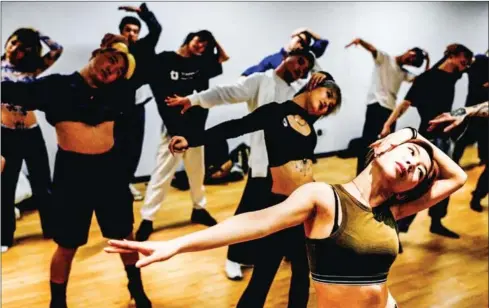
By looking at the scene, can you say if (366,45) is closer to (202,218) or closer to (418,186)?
(202,218)

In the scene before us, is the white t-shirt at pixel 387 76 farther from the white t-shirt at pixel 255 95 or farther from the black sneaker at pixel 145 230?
the black sneaker at pixel 145 230

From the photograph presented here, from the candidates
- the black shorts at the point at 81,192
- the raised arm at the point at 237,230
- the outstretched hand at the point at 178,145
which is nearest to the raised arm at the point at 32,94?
the black shorts at the point at 81,192

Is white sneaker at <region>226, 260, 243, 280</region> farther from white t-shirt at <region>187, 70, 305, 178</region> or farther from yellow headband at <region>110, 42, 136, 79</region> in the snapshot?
yellow headband at <region>110, 42, 136, 79</region>

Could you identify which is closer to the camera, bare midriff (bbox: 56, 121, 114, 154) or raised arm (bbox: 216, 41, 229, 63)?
bare midriff (bbox: 56, 121, 114, 154)

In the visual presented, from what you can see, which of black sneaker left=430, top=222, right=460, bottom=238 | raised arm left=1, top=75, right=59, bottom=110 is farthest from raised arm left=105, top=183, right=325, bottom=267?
black sneaker left=430, top=222, right=460, bottom=238

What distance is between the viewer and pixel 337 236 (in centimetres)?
125

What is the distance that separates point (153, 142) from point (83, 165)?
152cm

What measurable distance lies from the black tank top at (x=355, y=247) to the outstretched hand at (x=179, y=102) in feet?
3.25

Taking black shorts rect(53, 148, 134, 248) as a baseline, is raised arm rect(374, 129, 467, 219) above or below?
above

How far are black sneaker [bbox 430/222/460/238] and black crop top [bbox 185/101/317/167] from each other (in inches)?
63.3

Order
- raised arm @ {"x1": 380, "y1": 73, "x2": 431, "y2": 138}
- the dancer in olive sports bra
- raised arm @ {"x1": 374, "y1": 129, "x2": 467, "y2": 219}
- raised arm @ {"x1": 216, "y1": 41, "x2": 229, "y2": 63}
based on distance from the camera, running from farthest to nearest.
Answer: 1. raised arm @ {"x1": 216, "y1": 41, "x2": 229, "y2": 63}
2. raised arm @ {"x1": 380, "y1": 73, "x2": 431, "y2": 138}
3. raised arm @ {"x1": 374, "y1": 129, "x2": 467, "y2": 219}
4. the dancer in olive sports bra

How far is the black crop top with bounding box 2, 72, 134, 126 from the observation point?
181 cm

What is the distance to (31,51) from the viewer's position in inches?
91.7

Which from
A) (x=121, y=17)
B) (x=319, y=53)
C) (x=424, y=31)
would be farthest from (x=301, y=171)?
(x=424, y=31)
